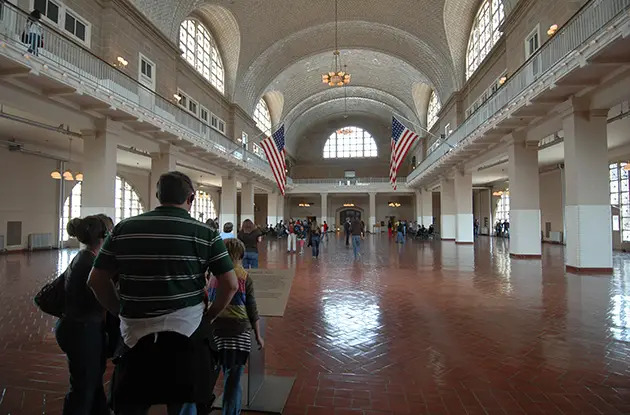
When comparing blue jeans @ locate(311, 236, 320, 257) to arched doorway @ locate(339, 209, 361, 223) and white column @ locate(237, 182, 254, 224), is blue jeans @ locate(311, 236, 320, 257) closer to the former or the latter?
white column @ locate(237, 182, 254, 224)

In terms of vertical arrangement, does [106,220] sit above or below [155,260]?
above

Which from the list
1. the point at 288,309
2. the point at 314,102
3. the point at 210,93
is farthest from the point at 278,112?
the point at 288,309

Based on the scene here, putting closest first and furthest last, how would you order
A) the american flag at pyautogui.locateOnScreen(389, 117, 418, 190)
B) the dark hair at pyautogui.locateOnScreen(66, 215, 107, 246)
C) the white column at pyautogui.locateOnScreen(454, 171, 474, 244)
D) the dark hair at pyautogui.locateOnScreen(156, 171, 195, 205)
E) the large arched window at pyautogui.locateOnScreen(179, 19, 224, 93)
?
1. the dark hair at pyautogui.locateOnScreen(156, 171, 195, 205)
2. the dark hair at pyautogui.locateOnScreen(66, 215, 107, 246)
3. the american flag at pyautogui.locateOnScreen(389, 117, 418, 190)
4. the large arched window at pyautogui.locateOnScreen(179, 19, 224, 93)
5. the white column at pyautogui.locateOnScreen(454, 171, 474, 244)

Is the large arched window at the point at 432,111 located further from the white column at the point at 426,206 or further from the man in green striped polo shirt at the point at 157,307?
the man in green striped polo shirt at the point at 157,307

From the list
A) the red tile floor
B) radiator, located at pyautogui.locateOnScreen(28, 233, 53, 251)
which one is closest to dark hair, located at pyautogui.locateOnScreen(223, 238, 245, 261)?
the red tile floor

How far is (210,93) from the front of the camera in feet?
65.7

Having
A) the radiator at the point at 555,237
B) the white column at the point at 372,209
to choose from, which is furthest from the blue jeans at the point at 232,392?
the white column at the point at 372,209

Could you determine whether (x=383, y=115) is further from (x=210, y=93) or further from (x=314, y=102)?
(x=210, y=93)

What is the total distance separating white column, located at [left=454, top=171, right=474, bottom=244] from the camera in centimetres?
1912

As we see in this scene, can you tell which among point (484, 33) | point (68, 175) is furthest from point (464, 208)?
point (68, 175)

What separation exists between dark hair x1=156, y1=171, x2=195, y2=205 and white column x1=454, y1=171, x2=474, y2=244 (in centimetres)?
1952

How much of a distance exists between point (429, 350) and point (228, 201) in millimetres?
17820

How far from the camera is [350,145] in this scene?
143 feet

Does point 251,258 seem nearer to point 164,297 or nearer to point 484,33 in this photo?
point 164,297
